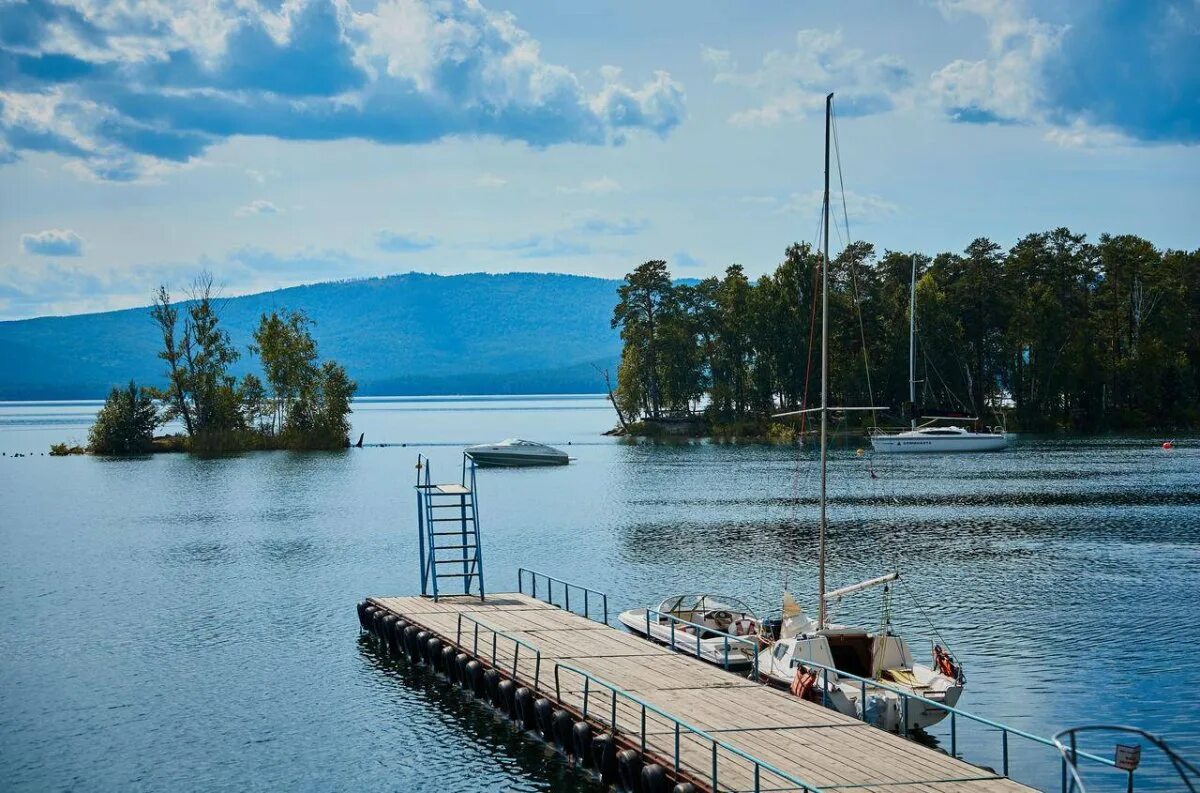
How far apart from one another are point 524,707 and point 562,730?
7.85 feet

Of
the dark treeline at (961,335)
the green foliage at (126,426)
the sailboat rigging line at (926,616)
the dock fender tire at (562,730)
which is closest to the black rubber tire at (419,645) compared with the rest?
the dock fender tire at (562,730)

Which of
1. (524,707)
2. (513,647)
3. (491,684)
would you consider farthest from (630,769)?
(513,647)

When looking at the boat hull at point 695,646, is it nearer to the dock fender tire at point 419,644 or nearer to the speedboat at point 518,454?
the dock fender tire at point 419,644

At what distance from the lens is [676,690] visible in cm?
3225

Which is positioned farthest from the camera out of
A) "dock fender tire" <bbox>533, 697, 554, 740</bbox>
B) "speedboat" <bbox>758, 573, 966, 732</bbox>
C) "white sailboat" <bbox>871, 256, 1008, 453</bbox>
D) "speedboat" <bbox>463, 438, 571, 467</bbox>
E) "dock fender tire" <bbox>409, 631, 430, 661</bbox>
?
"white sailboat" <bbox>871, 256, 1008, 453</bbox>

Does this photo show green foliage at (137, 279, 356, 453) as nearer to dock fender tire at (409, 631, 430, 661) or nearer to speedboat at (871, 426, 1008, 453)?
speedboat at (871, 426, 1008, 453)

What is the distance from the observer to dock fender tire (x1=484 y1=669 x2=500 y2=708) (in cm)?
3514

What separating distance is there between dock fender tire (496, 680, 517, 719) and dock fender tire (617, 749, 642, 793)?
6875 mm

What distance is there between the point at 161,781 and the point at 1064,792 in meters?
19.4

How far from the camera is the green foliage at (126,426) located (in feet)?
498

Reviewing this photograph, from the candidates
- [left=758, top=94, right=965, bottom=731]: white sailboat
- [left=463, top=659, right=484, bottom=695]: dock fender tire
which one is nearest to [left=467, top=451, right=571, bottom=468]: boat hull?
[left=463, top=659, right=484, bottom=695]: dock fender tire

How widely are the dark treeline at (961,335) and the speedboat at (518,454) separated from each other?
31271 millimetres

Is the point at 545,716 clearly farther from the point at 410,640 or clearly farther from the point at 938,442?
the point at 938,442

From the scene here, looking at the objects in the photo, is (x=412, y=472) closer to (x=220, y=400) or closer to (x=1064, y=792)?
(x=220, y=400)
